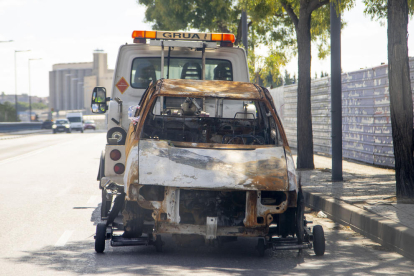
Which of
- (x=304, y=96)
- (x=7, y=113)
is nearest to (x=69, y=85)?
(x=7, y=113)

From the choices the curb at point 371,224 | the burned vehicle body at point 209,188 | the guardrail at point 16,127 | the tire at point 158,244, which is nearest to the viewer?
the burned vehicle body at point 209,188

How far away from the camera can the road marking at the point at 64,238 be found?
274 inches

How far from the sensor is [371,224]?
7.58m

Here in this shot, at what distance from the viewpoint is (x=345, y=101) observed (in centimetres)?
1834

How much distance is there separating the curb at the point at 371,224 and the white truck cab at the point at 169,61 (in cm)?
238

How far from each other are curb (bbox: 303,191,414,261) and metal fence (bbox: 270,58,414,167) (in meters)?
5.49

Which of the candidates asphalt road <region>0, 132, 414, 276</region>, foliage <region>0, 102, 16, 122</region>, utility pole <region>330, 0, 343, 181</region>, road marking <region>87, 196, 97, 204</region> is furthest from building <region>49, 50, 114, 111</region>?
asphalt road <region>0, 132, 414, 276</region>

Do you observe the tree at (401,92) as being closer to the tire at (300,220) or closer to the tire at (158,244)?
the tire at (300,220)

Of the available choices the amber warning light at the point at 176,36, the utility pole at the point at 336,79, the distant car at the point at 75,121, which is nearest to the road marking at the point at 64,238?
the amber warning light at the point at 176,36

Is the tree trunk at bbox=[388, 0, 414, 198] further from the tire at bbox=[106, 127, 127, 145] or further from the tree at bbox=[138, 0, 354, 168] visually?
the tree at bbox=[138, 0, 354, 168]

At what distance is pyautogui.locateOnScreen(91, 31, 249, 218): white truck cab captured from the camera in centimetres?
949

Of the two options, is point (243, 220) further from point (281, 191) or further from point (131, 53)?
point (131, 53)

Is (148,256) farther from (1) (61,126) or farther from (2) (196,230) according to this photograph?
(1) (61,126)

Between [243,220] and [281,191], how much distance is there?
0.49 m
